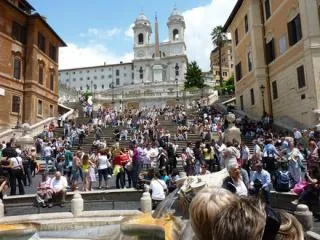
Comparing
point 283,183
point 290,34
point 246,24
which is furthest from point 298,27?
point 283,183

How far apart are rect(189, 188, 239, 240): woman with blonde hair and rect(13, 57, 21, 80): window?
119 feet

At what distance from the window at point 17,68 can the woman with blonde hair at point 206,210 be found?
36160 mm

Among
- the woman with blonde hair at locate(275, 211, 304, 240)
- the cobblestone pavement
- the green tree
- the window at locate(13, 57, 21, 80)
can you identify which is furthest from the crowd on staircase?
the green tree

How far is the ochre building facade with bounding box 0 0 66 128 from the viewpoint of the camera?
33.3 meters

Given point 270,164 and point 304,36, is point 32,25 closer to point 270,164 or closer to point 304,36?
point 304,36

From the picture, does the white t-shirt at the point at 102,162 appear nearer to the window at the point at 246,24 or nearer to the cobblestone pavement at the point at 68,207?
the cobblestone pavement at the point at 68,207

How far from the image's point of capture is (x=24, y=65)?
36.9 meters

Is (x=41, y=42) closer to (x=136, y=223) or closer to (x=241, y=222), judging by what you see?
(x=136, y=223)

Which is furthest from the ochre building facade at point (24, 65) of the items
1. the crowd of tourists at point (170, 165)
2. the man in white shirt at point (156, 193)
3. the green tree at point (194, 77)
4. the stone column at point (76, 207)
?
the green tree at point (194, 77)

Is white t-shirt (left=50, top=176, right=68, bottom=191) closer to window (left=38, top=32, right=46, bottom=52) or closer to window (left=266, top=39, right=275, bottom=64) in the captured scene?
window (left=266, top=39, right=275, bottom=64)

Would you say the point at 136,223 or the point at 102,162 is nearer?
the point at 136,223

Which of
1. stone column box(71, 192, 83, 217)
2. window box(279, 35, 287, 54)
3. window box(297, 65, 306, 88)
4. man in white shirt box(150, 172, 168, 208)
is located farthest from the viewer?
window box(279, 35, 287, 54)

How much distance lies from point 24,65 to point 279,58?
2423 cm

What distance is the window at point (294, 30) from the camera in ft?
82.7
